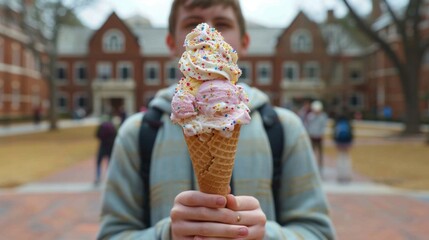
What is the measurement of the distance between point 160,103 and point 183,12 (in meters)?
0.42

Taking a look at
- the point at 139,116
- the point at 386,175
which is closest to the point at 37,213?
the point at 139,116

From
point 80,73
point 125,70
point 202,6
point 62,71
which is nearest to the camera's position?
point 202,6

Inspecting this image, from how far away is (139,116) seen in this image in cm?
208

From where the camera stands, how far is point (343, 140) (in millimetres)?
10438

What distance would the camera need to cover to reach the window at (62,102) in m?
53.1

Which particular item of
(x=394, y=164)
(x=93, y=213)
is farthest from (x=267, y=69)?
(x=93, y=213)

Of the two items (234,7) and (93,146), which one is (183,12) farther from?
(93,146)

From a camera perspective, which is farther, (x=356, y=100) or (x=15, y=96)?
(x=356, y=100)

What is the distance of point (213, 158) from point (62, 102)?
5533 centimetres

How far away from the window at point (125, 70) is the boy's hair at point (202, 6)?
154 ft

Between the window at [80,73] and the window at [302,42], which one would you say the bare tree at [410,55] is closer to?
the window at [302,42]

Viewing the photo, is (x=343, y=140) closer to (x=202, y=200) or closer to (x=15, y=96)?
(x=202, y=200)

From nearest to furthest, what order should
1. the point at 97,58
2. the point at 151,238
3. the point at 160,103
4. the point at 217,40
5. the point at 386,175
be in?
the point at 217,40 → the point at 151,238 → the point at 160,103 → the point at 386,175 → the point at 97,58

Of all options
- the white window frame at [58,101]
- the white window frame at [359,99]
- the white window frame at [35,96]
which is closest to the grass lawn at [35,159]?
the white window frame at [35,96]
